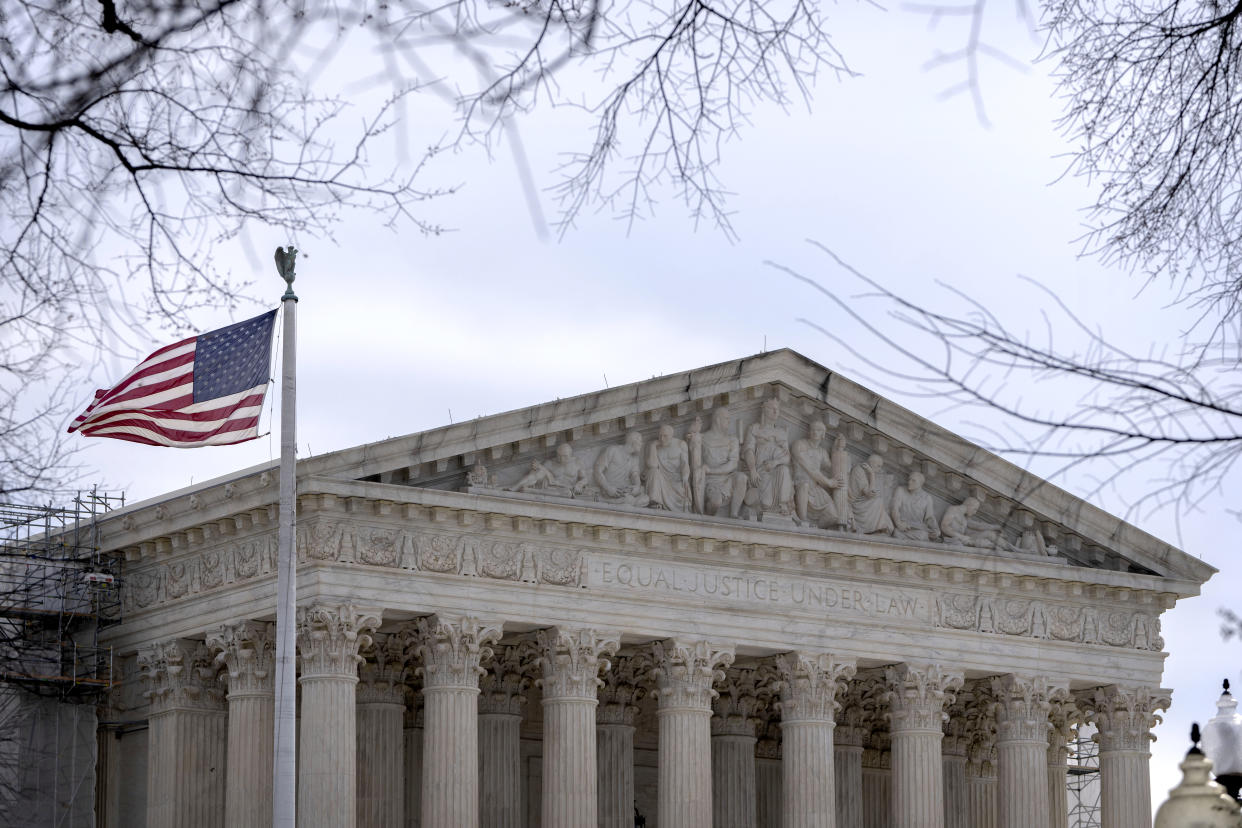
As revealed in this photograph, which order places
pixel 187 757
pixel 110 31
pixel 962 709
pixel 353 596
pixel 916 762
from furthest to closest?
pixel 962 709, pixel 916 762, pixel 187 757, pixel 353 596, pixel 110 31

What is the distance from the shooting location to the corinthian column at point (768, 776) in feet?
184

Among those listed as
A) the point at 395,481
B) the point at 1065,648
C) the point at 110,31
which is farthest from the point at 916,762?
the point at 110,31

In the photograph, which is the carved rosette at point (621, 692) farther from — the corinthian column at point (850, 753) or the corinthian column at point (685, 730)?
the corinthian column at point (850, 753)

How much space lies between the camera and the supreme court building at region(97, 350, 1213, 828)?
4566cm

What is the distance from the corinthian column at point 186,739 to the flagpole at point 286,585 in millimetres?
8408

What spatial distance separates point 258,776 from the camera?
4581 cm

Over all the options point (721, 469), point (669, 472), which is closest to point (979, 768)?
point (721, 469)

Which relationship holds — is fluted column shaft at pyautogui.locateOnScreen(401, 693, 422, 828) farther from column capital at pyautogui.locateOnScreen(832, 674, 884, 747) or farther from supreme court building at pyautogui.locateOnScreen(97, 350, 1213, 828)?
column capital at pyautogui.locateOnScreen(832, 674, 884, 747)

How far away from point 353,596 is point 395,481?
241 cm

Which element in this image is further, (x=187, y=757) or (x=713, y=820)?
(x=713, y=820)

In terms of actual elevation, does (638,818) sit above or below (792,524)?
below

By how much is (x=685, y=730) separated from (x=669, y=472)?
521cm

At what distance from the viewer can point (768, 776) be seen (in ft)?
185

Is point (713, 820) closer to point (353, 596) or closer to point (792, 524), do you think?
point (792, 524)
